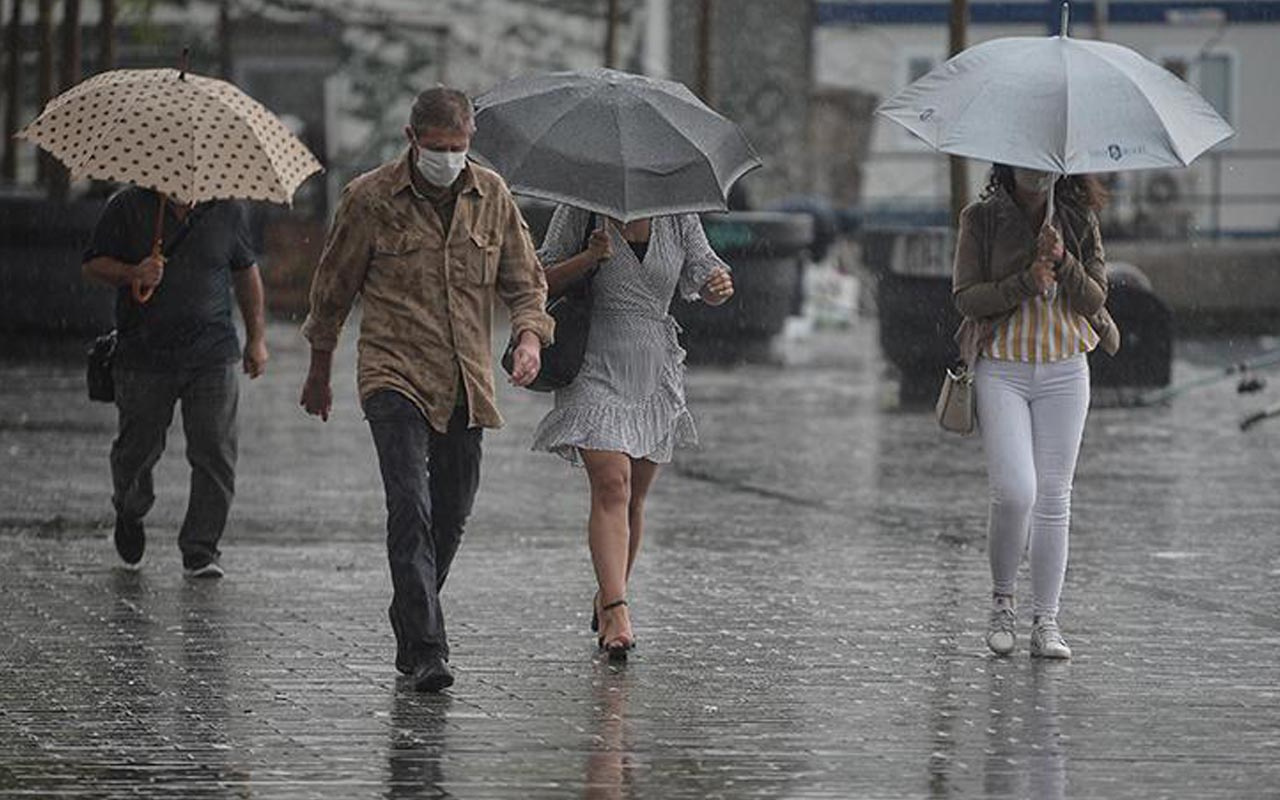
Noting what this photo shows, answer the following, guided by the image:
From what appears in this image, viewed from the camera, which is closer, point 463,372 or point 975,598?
point 463,372

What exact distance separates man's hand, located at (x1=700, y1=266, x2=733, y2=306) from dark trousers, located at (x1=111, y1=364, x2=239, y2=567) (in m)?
2.84

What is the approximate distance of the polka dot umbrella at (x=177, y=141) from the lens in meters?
11.5

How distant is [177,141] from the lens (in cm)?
1162

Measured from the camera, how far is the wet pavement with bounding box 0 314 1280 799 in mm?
7977

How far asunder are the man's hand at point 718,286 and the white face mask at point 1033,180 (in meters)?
0.95

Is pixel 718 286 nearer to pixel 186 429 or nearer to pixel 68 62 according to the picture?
pixel 186 429

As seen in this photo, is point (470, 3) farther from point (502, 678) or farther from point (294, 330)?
point (502, 678)

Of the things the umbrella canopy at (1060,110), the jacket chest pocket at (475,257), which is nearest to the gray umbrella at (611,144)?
the jacket chest pocket at (475,257)

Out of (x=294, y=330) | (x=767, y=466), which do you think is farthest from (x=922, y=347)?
(x=294, y=330)

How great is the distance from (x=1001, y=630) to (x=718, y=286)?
4.46 feet

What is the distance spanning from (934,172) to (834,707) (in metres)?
33.6

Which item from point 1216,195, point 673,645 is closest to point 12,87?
point 1216,195

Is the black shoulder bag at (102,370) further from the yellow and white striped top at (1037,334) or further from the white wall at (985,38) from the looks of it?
the white wall at (985,38)

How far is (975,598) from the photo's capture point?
11.6m
